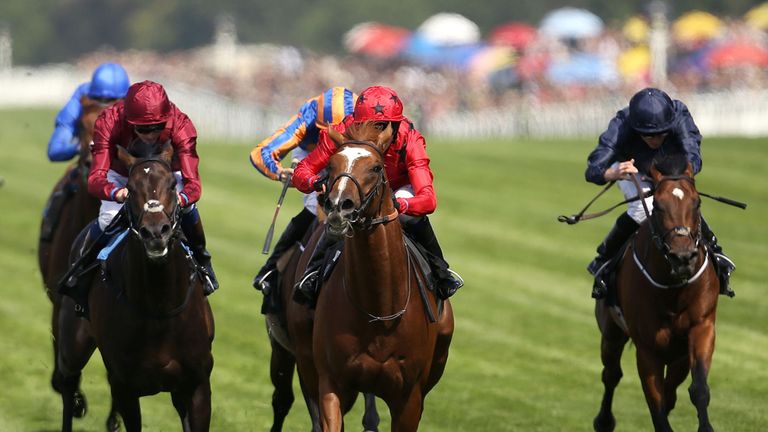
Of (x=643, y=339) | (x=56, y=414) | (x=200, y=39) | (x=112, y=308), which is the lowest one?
(x=200, y=39)

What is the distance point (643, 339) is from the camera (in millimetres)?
10242

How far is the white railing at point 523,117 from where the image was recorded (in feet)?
Result: 109

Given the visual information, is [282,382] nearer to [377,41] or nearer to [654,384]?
[654,384]

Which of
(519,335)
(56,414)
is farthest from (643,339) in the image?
(519,335)

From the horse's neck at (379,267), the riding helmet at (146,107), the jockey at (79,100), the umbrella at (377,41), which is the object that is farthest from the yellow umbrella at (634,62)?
the horse's neck at (379,267)

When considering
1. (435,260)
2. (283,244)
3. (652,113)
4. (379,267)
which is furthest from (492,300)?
(379,267)

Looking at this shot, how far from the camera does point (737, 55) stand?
37.2 m

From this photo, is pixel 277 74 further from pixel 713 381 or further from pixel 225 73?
pixel 713 381

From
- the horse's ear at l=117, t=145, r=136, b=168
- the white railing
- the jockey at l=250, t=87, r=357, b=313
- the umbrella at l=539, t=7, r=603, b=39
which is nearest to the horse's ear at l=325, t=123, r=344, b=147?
the horse's ear at l=117, t=145, r=136, b=168

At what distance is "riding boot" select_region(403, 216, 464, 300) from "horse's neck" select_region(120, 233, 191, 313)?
1.36m

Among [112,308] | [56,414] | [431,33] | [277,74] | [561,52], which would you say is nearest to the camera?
[112,308]

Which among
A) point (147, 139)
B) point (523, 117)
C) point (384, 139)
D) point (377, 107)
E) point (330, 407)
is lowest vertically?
point (523, 117)

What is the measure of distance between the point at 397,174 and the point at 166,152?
53.5 inches

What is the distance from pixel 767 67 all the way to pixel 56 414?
26.8 meters
